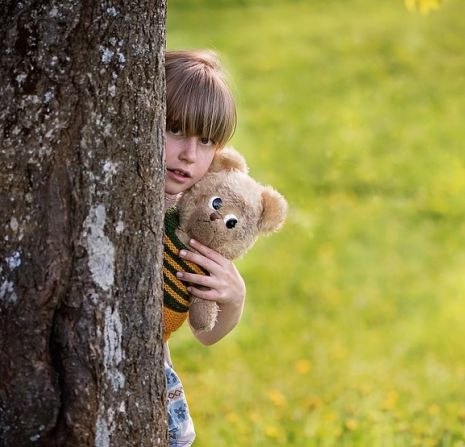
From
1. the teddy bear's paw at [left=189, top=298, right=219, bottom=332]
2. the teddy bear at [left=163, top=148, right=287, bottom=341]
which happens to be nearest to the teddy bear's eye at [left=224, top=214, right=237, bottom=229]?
the teddy bear at [left=163, top=148, right=287, bottom=341]

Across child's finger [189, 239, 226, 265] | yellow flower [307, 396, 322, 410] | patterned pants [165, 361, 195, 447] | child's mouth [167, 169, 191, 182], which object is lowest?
yellow flower [307, 396, 322, 410]

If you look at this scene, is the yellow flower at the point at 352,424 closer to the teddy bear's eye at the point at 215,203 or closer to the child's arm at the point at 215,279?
the child's arm at the point at 215,279

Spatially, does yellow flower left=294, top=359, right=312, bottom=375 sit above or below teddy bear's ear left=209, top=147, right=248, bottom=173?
below

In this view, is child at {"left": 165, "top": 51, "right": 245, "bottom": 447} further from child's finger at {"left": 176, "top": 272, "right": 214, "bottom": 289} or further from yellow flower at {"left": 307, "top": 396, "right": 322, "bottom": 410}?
yellow flower at {"left": 307, "top": 396, "right": 322, "bottom": 410}

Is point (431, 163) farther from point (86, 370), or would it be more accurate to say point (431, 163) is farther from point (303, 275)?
point (86, 370)

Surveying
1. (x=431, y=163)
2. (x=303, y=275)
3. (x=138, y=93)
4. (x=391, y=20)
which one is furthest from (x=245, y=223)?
(x=391, y=20)

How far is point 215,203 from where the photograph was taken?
8.90ft

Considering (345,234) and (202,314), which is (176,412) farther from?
(345,234)

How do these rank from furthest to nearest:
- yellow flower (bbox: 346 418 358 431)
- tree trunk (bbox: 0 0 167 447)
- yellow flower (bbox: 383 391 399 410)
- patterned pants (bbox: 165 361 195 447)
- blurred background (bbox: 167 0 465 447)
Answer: blurred background (bbox: 167 0 465 447) → yellow flower (bbox: 383 391 399 410) → yellow flower (bbox: 346 418 358 431) → patterned pants (bbox: 165 361 195 447) → tree trunk (bbox: 0 0 167 447)

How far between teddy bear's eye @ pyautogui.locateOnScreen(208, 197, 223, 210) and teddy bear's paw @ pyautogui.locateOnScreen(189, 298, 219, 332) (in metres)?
0.25

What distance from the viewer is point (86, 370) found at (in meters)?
2.24

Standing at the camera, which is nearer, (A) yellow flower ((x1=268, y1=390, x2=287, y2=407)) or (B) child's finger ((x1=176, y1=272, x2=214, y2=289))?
(B) child's finger ((x1=176, y1=272, x2=214, y2=289))

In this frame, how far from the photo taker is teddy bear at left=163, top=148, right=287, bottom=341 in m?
2.70

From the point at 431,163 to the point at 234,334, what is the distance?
3.31 m
